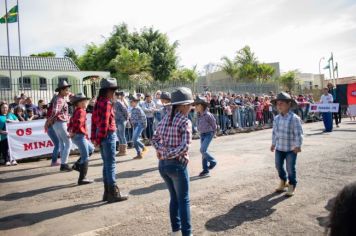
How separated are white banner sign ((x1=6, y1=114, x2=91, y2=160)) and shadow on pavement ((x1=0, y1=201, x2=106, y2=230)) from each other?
20.1 feet

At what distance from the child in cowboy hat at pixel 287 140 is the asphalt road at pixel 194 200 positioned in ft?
0.97

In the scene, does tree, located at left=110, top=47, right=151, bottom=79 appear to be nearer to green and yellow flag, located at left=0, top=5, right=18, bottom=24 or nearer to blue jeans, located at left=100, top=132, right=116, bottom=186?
green and yellow flag, located at left=0, top=5, right=18, bottom=24

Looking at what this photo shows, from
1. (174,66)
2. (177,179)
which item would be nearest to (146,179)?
(177,179)

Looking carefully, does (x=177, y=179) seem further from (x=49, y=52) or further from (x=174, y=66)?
(x=49, y=52)

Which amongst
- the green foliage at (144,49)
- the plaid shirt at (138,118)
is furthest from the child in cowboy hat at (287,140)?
the green foliage at (144,49)

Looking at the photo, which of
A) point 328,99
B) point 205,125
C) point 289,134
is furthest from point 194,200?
point 328,99

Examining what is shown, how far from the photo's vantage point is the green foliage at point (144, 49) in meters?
44.8

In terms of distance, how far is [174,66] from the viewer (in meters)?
46.5

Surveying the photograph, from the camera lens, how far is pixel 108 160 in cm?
603

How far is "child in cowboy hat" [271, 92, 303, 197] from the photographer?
607 cm

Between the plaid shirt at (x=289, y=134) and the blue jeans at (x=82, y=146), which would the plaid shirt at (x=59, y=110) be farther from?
the plaid shirt at (x=289, y=134)

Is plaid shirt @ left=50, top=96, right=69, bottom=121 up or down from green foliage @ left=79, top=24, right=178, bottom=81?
down

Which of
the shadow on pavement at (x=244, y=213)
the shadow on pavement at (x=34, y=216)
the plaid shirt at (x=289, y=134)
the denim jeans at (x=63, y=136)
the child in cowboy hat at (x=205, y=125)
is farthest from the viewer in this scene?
the denim jeans at (x=63, y=136)

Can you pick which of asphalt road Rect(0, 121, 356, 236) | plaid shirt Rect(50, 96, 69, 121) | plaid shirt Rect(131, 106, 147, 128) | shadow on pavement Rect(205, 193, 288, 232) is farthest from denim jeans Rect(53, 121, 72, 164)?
shadow on pavement Rect(205, 193, 288, 232)
